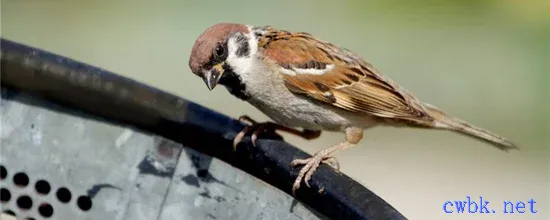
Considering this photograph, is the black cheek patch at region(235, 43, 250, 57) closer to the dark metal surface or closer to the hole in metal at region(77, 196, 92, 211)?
the dark metal surface

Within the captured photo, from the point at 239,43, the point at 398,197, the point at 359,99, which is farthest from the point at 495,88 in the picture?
the point at 239,43

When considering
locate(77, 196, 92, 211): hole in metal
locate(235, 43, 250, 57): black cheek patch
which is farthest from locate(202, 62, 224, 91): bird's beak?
locate(77, 196, 92, 211): hole in metal

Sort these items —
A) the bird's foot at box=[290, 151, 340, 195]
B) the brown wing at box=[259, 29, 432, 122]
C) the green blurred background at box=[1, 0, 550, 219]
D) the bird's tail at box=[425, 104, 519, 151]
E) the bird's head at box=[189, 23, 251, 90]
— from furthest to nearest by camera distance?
the green blurred background at box=[1, 0, 550, 219] → the bird's tail at box=[425, 104, 519, 151] → the brown wing at box=[259, 29, 432, 122] → the bird's head at box=[189, 23, 251, 90] → the bird's foot at box=[290, 151, 340, 195]

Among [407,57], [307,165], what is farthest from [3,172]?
[407,57]

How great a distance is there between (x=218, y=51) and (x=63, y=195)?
2.35 feet

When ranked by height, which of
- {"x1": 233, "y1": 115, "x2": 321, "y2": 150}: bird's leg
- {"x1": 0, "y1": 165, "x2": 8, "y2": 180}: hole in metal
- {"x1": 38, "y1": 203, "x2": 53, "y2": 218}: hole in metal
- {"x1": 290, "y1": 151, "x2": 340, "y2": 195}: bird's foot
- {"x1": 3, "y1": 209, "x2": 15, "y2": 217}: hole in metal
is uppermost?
{"x1": 233, "y1": 115, "x2": 321, "y2": 150}: bird's leg

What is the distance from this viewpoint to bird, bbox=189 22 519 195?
109 inches

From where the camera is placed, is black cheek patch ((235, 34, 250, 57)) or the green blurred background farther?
the green blurred background

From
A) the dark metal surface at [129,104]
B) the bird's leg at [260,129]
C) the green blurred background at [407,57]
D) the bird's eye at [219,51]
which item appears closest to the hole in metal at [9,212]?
the dark metal surface at [129,104]

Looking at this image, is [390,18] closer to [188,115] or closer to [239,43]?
[239,43]

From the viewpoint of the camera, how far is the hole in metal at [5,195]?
2207 mm

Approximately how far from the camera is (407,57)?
5781 millimetres

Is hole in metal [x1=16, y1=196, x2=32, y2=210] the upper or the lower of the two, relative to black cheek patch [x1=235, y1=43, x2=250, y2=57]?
lower

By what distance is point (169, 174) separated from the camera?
2.21 metres
